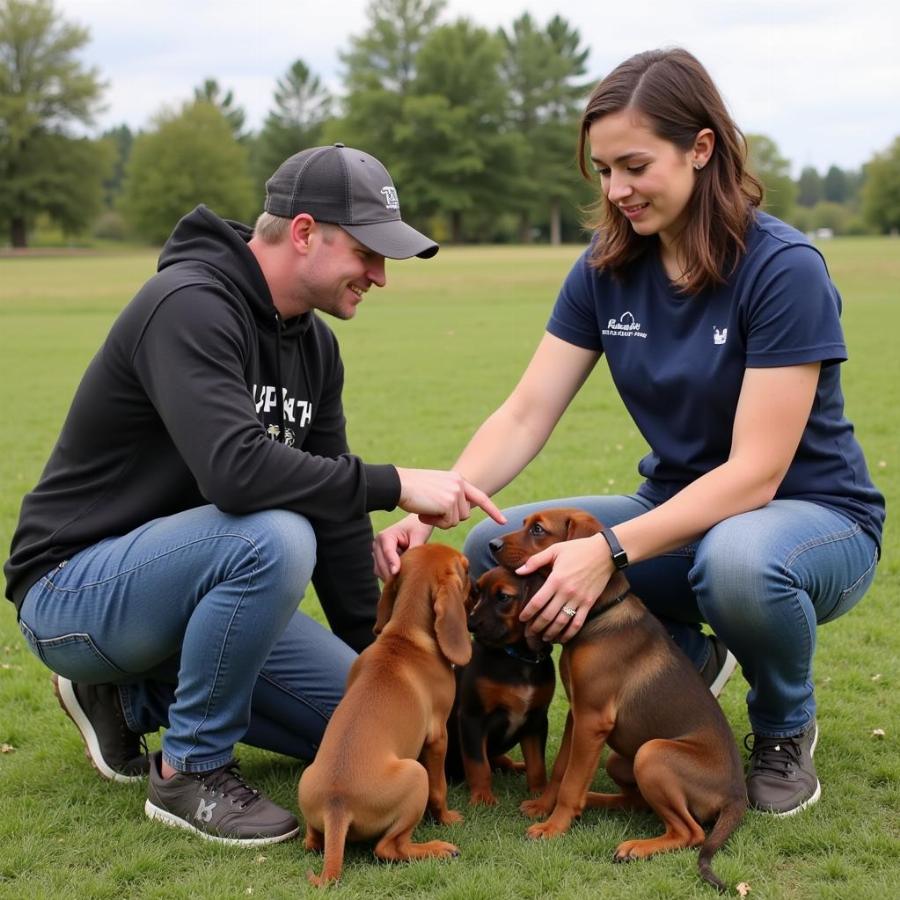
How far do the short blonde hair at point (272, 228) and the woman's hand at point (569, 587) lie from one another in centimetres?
151

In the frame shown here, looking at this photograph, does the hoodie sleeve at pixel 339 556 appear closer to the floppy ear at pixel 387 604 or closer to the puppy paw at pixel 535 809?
the floppy ear at pixel 387 604

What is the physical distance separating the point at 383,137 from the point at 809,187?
115942mm

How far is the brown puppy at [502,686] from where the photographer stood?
176 inches

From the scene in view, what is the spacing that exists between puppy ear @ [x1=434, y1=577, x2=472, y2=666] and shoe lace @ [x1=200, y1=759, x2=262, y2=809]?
0.86m

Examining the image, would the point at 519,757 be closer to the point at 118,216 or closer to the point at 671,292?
the point at 671,292

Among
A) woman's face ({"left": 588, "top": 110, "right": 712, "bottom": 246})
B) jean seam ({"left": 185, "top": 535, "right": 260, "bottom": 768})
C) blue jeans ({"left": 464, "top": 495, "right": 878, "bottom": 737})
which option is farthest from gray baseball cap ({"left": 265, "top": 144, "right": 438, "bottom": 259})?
blue jeans ({"left": 464, "top": 495, "right": 878, "bottom": 737})

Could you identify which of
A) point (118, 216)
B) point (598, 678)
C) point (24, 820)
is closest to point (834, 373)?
point (598, 678)

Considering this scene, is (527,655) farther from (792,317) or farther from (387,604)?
(792,317)

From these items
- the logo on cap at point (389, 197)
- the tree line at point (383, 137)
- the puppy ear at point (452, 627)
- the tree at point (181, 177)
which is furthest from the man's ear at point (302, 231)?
the tree at point (181, 177)

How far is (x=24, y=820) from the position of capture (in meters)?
4.23

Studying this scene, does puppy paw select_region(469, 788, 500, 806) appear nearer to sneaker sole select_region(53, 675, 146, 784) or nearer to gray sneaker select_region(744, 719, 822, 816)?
gray sneaker select_region(744, 719, 822, 816)

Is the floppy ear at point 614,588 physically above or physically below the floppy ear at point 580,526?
below

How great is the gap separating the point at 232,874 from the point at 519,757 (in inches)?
66.8

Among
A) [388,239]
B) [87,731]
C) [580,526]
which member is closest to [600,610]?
[580,526]
